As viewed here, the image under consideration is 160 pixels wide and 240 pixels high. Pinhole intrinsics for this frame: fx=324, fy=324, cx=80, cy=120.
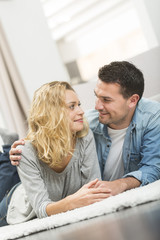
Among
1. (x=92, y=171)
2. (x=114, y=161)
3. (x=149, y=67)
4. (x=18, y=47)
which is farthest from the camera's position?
(x=18, y=47)

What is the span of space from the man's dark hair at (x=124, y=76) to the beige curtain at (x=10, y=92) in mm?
1910

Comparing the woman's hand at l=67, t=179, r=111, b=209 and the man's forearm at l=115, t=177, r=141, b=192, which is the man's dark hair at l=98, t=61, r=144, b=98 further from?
the woman's hand at l=67, t=179, r=111, b=209

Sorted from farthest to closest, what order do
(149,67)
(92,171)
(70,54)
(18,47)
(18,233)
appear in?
(70,54) < (18,47) < (149,67) < (92,171) < (18,233)

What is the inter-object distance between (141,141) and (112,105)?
9.7 inches

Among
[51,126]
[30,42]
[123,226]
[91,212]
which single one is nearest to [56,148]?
[51,126]

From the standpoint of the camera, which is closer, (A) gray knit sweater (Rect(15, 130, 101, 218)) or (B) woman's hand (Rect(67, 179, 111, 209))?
(B) woman's hand (Rect(67, 179, 111, 209))

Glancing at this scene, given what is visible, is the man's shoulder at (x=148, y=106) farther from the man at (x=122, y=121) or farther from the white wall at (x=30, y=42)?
the white wall at (x=30, y=42)

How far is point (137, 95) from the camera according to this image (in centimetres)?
177

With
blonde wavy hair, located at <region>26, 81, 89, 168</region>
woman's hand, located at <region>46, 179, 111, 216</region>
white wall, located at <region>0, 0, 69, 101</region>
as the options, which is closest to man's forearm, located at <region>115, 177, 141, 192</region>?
woman's hand, located at <region>46, 179, 111, 216</region>

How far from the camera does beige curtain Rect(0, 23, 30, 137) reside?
349 cm

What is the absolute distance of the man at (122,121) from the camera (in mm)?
1668

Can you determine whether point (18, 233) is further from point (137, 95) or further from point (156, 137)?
point (137, 95)

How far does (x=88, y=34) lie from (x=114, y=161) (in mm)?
4631

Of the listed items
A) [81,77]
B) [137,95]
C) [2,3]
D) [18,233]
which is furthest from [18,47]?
[18,233]
